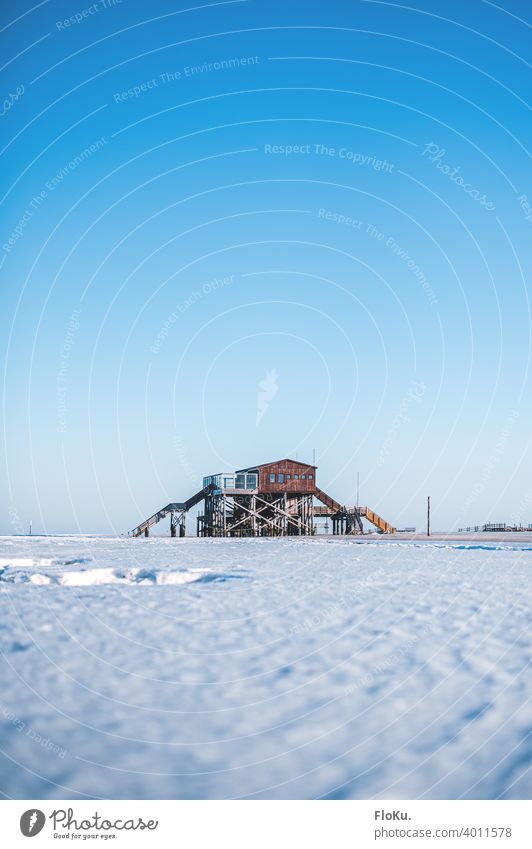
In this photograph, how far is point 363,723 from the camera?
4.82 m

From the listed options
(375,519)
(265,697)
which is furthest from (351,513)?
(265,697)

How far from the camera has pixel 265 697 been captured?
540 centimetres

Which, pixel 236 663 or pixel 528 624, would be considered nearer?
pixel 236 663

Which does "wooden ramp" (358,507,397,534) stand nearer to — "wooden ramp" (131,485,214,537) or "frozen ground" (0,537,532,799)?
"wooden ramp" (131,485,214,537)

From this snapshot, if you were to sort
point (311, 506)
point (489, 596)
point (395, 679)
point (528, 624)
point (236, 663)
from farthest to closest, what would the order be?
1. point (311, 506)
2. point (489, 596)
3. point (528, 624)
4. point (236, 663)
5. point (395, 679)

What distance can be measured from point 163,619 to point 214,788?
17.3 ft

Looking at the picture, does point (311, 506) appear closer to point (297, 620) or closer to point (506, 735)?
point (297, 620)
